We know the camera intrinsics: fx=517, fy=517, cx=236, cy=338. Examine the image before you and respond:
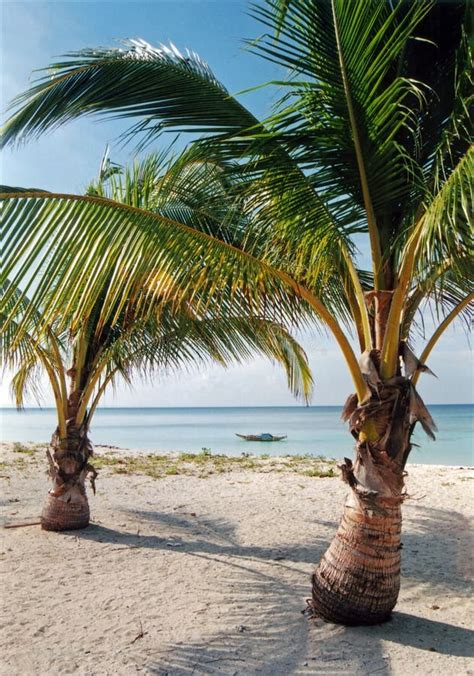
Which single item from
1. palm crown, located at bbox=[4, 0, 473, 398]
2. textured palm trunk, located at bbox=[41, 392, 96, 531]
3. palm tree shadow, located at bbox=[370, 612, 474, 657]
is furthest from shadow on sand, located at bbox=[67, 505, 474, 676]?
palm crown, located at bbox=[4, 0, 473, 398]

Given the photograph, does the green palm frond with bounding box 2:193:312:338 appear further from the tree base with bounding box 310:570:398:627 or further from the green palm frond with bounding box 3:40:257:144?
the tree base with bounding box 310:570:398:627

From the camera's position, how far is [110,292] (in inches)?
121

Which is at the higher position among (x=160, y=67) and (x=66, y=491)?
(x=160, y=67)

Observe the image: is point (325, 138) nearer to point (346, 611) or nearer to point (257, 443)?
point (346, 611)

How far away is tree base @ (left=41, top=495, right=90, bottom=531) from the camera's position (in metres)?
5.56

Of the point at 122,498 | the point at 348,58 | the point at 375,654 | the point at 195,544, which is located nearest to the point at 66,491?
the point at 195,544

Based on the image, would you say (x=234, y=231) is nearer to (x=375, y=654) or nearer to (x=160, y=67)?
(x=160, y=67)

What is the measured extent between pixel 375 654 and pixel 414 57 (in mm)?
3787

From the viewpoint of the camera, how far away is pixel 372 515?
3.21 meters

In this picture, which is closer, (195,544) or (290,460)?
(195,544)

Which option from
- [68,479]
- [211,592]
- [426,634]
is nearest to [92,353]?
[68,479]

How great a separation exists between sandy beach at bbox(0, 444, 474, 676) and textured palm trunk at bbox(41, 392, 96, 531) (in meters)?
0.17

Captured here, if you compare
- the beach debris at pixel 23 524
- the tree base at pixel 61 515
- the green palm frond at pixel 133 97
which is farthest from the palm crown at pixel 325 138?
the beach debris at pixel 23 524

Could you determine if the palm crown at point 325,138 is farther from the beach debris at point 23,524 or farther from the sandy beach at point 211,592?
the beach debris at point 23,524
